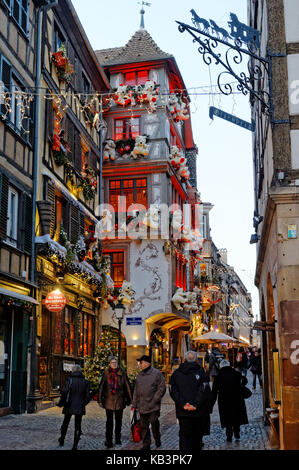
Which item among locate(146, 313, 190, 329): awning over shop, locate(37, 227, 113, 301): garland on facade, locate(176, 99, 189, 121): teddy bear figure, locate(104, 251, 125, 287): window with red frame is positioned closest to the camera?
locate(37, 227, 113, 301): garland on facade

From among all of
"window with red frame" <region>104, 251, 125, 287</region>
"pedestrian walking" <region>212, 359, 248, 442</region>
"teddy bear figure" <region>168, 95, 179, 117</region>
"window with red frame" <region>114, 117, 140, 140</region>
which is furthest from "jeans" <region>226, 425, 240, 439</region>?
"teddy bear figure" <region>168, 95, 179, 117</region>

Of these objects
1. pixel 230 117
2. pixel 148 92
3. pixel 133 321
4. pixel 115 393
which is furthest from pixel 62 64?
pixel 133 321

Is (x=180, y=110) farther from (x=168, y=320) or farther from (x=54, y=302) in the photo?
(x=54, y=302)

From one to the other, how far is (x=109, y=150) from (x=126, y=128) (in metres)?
1.76

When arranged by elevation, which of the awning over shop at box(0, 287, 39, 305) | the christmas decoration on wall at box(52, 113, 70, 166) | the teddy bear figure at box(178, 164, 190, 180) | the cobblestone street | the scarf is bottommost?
the cobblestone street

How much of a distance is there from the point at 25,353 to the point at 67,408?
5917 mm

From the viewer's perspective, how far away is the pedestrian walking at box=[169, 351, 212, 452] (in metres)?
9.05

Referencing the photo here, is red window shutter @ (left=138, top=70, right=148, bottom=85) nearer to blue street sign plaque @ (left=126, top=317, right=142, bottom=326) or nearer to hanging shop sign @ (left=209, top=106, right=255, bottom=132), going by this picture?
blue street sign plaque @ (left=126, top=317, right=142, bottom=326)

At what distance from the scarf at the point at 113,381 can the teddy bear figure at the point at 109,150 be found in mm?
20660

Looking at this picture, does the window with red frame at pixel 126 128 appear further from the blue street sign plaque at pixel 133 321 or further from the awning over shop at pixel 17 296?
the awning over shop at pixel 17 296

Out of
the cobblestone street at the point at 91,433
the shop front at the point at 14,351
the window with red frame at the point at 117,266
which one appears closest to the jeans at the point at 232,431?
the cobblestone street at the point at 91,433

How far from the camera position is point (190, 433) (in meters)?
9.09

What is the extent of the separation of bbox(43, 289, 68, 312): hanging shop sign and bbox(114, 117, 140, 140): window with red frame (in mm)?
16060
